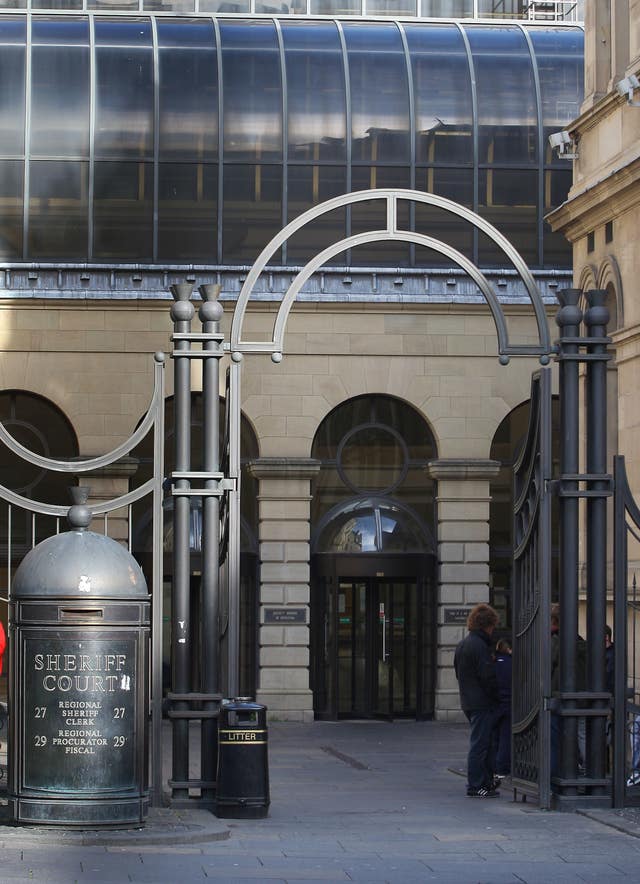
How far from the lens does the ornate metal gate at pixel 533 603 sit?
15.5 m

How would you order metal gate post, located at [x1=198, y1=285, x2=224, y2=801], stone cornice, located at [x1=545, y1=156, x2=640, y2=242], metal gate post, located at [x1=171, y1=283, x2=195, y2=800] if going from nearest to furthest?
metal gate post, located at [x1=171, y1=283, x2=195, y2=800], metal gate post, located at [x1=198, y1=285, x2=224, y2=801], stone cornice, located at [x1=545, y1=156, x2=640, y2=242]

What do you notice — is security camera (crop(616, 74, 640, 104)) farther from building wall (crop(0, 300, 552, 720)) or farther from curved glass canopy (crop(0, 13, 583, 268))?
curved glass canopy (crop(0, 13, 583, 268))

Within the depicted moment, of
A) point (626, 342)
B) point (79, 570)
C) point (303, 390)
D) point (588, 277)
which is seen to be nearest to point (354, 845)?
point (79, 570)

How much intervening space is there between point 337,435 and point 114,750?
18.1 meters

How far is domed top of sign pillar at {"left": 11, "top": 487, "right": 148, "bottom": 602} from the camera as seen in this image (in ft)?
43.6

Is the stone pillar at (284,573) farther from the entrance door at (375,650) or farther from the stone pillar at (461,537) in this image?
the stone pillar at (461,537)

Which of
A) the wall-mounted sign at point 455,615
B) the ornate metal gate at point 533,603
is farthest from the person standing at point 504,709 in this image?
Answer: the wall-mounted sign at point 455,615

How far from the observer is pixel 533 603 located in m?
16.0

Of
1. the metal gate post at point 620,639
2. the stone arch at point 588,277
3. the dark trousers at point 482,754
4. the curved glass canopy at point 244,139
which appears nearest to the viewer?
the metal gate post at point 620,639

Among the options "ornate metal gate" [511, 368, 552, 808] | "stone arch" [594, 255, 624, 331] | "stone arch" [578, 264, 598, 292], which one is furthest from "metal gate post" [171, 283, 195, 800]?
"stone arch" [578, 264, 598, 292]

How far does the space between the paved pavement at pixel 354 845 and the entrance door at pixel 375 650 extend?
12252 millimetres

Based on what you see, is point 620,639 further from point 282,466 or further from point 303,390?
point 303,390

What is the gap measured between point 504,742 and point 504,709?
0.51m

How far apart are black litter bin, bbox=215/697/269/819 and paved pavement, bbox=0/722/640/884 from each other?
213mm
